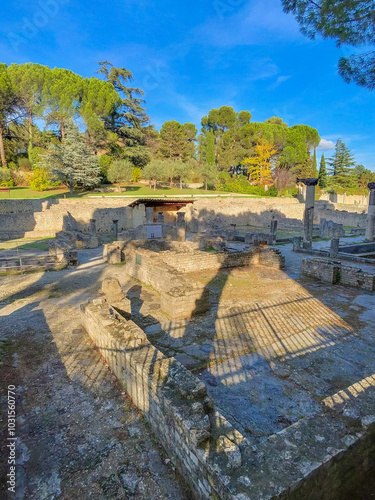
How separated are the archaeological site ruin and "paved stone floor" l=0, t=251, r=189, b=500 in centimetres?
1

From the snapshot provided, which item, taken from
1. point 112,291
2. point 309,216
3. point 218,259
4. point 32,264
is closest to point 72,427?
point 112,291

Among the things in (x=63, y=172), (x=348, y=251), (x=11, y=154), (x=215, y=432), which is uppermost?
(x=11, y=154)

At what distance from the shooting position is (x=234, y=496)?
1.87m

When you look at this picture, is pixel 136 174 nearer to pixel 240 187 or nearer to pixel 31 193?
pixel 31 193

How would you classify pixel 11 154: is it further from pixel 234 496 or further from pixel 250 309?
pixel 234 496

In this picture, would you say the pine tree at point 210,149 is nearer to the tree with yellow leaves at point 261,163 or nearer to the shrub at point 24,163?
the tree with yellow leaves at point 261,163

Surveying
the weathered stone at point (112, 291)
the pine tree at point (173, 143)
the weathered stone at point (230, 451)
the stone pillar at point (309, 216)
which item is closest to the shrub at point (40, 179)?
the pine tree at point (173, 143)

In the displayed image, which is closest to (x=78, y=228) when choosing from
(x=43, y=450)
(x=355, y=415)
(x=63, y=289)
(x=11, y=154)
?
(x=63, y=289)

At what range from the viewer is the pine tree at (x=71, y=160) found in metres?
32.0

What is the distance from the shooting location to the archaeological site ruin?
2318mm

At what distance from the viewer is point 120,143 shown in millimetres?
47188

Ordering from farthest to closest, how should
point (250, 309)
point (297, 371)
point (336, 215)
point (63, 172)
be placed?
point (63, 172), point (336, 215), point (250, 309), point (297, 371)

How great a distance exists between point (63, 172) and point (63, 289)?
27.4m

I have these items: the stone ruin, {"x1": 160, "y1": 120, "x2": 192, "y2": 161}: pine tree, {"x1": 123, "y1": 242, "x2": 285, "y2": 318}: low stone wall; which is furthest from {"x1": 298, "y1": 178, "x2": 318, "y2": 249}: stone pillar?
{"x1": 160, "y1": 120, "x2": 192, "y2": 161}: pine tree
